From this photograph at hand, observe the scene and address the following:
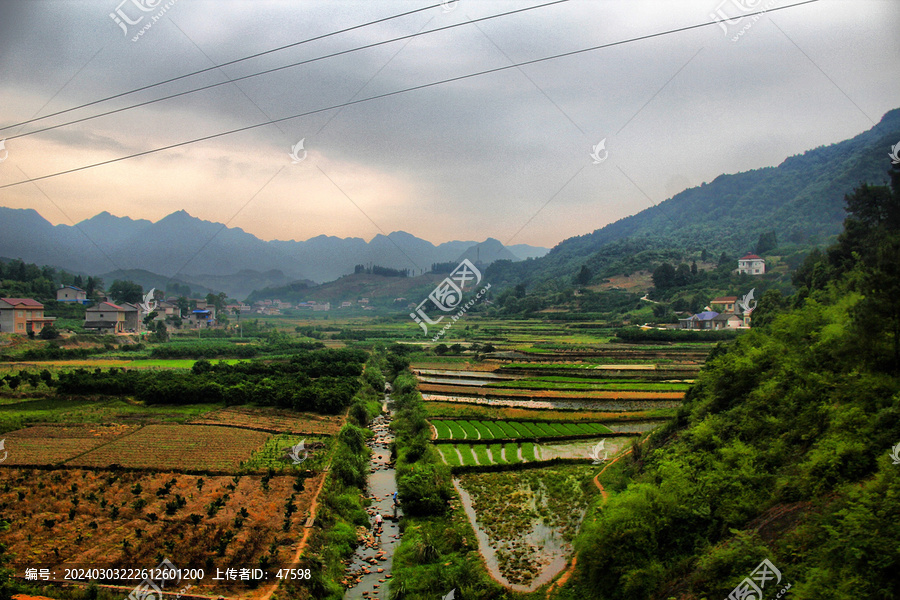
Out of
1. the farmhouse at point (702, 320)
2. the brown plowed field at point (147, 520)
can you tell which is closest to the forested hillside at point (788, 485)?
the brown plowed field at point (147, 520)

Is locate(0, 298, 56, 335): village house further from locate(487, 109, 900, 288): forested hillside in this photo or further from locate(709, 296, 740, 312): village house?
locate(487, 109, 900, 288): forested hillside

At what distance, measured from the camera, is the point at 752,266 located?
7450 cm

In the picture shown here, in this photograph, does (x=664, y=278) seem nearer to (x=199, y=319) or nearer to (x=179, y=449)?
(x=179, y=449)

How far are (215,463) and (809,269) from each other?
3601 cm

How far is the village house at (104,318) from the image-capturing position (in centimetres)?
5703

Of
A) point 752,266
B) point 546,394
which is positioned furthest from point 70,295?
point 752,266

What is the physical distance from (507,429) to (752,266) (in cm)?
6639

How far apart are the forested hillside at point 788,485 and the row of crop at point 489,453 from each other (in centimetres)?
628

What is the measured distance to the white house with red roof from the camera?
7338cm

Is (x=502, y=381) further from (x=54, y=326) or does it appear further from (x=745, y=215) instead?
(x=745, y=215)

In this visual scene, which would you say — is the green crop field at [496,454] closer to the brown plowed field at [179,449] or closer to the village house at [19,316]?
the brown plowed field at [179,449]

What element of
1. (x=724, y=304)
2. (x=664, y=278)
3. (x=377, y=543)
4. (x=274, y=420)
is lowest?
(x=377, y=543)

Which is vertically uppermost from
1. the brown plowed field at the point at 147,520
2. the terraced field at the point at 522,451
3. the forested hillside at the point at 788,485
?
the forested hillside at the point at 788,485

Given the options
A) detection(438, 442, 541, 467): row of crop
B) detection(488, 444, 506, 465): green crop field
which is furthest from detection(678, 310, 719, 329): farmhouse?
detection(488, 444, 506, 465): green crop field
